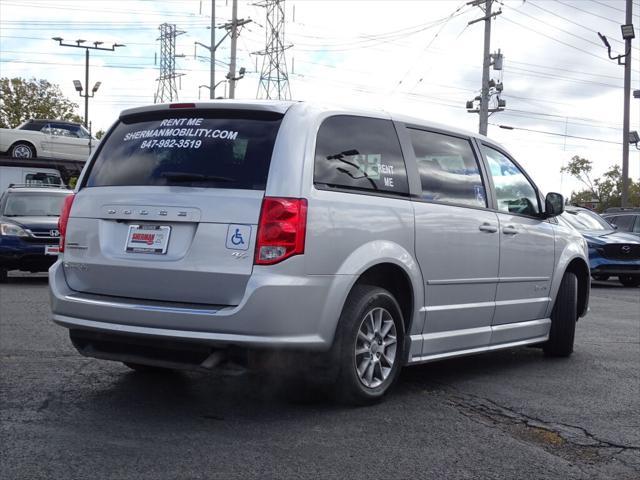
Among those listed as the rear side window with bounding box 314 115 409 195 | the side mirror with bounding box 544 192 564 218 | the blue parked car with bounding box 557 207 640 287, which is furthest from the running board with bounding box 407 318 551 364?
the blue parked car with bounding box 557 207 640 287

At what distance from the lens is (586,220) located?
1862 centimetres

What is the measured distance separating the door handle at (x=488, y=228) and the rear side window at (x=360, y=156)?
884 millimetres

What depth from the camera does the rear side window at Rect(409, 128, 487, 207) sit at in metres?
5.77

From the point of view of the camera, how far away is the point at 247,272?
4531mm

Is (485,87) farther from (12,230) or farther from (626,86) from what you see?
(12,230)

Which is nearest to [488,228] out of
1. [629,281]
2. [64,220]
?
[64,220]

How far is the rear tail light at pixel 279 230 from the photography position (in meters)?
4.55

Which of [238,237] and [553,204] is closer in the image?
[238,237]

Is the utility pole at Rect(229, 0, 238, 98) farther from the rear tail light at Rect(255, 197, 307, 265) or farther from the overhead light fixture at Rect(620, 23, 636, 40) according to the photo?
the rear tail light at Rect(255, 197, 307, 265)

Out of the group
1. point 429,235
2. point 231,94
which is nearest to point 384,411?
point 429,235

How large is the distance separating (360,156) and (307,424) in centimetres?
171

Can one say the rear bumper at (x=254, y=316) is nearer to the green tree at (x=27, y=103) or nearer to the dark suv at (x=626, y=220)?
the dark suv at (x=626, y=220)

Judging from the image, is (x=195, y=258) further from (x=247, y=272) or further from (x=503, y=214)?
(x=503, y=214)

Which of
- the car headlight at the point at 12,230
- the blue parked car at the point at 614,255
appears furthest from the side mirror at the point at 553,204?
the blue parked car at the point at 614,255
